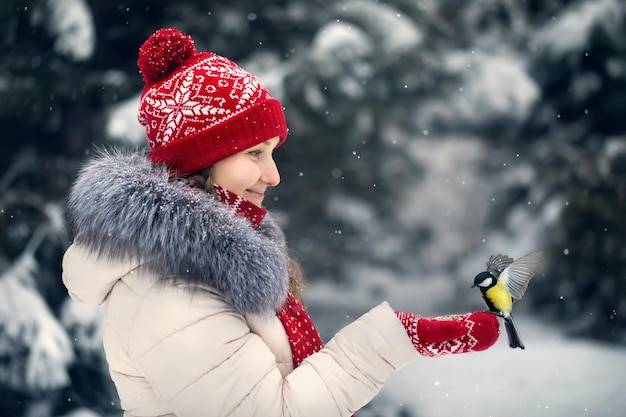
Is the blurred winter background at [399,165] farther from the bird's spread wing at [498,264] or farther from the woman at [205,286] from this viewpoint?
the bird's spread wing at [498,264]

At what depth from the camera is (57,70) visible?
4352mm

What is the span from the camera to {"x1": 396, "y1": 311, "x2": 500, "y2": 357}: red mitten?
1.16 meters

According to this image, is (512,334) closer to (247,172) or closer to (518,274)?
(518,274)

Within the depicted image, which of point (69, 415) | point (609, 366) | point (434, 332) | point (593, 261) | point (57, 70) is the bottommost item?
point (69, 415)

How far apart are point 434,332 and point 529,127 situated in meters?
3.70

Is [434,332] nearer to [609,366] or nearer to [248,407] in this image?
[248,407]

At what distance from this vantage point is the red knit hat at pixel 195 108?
1.32 meters

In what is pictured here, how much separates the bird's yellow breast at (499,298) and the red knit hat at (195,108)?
52 cm

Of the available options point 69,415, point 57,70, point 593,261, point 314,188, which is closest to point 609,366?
point 593,261

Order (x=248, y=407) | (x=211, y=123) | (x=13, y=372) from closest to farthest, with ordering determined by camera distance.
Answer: (x=248, y=407) < (x=211, y=123) < (x=13, y=372)

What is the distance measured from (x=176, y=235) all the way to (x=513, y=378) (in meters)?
3.61

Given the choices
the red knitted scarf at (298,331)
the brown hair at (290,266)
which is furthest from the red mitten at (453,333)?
the brown hair at (290,266)

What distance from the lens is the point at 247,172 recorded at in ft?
4.41

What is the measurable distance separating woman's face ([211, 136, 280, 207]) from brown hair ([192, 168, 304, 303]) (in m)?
0.02
